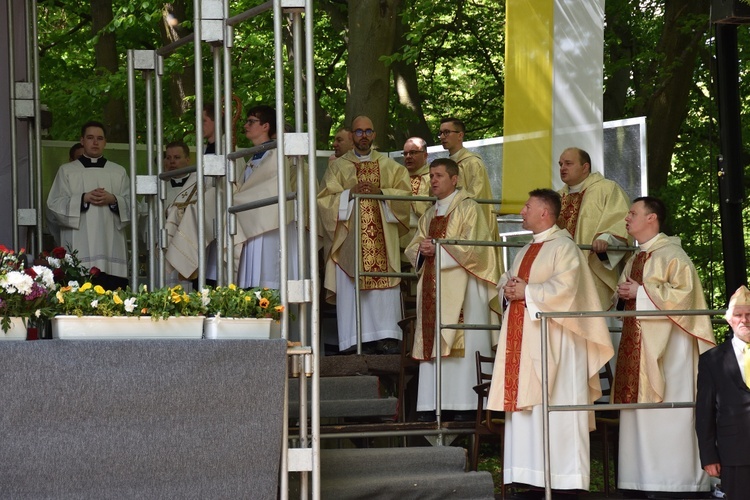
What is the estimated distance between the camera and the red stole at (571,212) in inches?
407

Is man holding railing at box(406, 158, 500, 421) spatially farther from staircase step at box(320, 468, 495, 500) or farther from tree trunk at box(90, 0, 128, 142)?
tree trunk at box(90, 0, 128, 142)

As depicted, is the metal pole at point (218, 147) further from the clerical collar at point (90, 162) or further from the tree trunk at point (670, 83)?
the tree trunk at point (670, 83)

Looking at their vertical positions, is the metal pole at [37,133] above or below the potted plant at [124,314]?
above

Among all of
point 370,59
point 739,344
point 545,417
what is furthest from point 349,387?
point 370,59

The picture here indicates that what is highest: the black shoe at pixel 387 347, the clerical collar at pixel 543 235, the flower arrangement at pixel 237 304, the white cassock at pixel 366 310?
the clerical collar at pixel 543 235

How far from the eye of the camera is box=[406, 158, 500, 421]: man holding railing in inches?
382

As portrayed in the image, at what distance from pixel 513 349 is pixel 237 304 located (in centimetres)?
270

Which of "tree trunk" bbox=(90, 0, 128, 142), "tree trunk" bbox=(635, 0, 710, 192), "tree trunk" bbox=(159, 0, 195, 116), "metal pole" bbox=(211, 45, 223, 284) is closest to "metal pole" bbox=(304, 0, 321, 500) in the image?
"metal pole" bbox=(211, 45, 223, 284)

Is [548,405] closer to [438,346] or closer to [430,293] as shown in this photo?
[438,346]

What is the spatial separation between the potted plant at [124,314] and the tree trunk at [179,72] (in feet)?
31.6

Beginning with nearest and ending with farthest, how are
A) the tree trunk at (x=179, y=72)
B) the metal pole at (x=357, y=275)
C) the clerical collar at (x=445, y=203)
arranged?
the metal pole at (x=357, y=275) → the clerical collar at (x=445, y=203) → the tree trunk at (x=179, y=72)

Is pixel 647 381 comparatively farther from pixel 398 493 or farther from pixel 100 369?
pixel 100 369

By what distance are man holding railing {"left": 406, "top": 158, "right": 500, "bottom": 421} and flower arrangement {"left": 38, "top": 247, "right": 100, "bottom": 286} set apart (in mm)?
2610

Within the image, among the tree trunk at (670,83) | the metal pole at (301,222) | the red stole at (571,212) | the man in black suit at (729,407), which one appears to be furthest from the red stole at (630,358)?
the tree trunk at (670,83)
